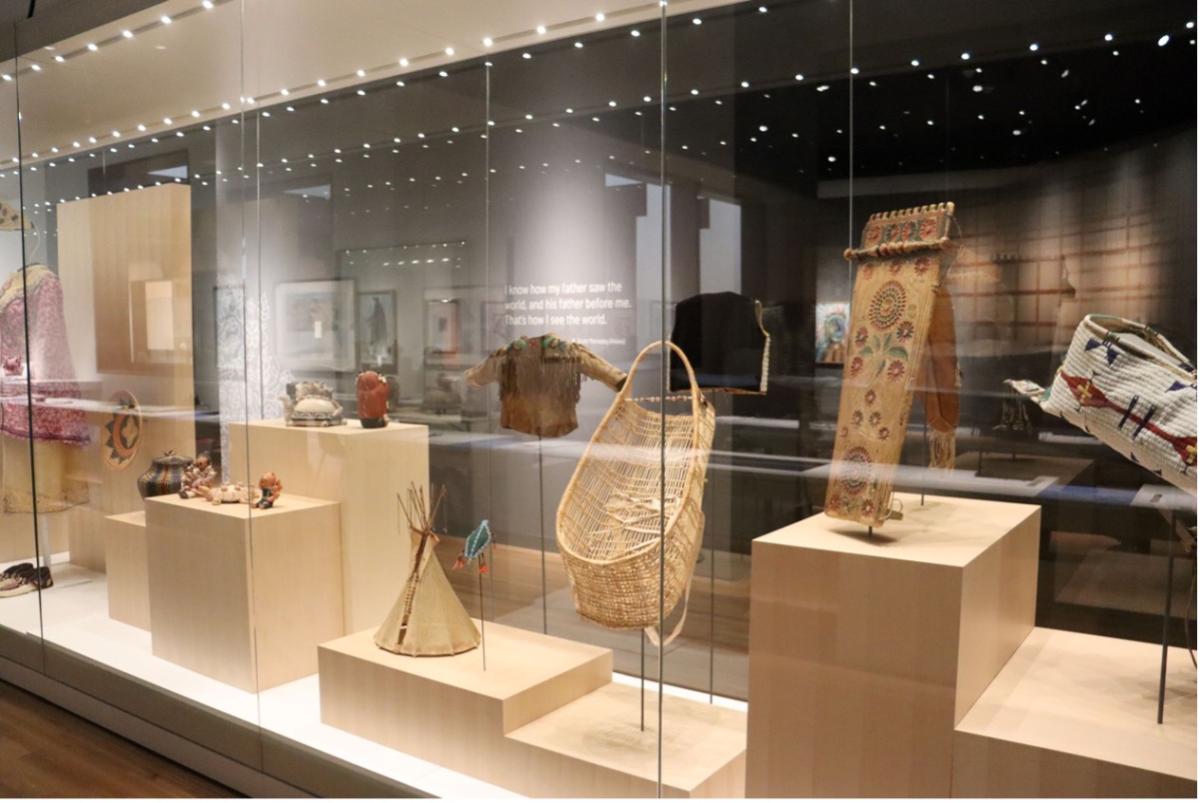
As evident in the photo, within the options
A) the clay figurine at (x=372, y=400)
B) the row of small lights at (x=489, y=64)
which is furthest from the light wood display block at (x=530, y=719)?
the row of small lights at (x=489, y=64)

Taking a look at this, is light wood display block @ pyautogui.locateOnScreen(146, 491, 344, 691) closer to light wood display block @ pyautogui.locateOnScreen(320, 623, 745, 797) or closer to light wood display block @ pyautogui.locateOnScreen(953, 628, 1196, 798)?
light wood display block @ pyautogui.locateOnScreen(320, 623, 745, 797)

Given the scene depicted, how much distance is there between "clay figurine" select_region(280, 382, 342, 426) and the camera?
3.43 m

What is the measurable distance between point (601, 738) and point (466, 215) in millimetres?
1580

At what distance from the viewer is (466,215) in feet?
9.74

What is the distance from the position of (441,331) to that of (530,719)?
3.94 feet

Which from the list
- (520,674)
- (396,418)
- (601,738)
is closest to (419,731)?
(520,674)

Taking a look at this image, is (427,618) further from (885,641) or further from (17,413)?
(17,413)

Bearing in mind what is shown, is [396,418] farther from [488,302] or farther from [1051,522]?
[1051,522]

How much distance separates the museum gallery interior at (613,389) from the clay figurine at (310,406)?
0.02m

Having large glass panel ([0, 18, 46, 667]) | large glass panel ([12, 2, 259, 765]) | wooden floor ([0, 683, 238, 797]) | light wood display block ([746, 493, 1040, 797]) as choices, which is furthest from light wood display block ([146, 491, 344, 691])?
light wood display block ([746, 493, 1040, 797])

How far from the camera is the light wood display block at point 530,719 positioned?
250 cm

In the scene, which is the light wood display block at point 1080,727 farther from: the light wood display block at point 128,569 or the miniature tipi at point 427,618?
the light wood display block at point 128,569

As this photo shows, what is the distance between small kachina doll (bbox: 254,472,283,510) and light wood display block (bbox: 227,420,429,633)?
0.02 meters

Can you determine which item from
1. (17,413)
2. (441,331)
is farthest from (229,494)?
(17,413)
